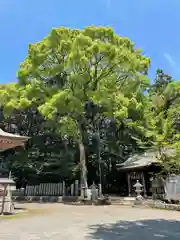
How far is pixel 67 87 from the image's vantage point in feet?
70.3

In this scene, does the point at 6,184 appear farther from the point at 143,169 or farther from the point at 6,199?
the point at 143,169

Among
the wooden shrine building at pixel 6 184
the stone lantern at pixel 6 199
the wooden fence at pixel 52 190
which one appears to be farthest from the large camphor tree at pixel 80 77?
the stone lantern at pixel 6 199

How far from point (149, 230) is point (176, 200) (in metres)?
7.98

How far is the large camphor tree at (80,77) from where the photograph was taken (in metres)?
19.0

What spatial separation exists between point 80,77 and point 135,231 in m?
13.3

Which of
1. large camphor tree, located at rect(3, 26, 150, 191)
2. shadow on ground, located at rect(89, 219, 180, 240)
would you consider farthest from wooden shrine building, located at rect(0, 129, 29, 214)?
large camphor tree, located at rect(3, 26, 150, 191)

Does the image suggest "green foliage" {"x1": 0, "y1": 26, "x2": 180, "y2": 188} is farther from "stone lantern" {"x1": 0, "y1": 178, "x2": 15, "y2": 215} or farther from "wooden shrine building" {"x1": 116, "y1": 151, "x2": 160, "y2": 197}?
"stone lantern" {"x1": 0, "y1": 178, "x2": 15, "y2": 215}

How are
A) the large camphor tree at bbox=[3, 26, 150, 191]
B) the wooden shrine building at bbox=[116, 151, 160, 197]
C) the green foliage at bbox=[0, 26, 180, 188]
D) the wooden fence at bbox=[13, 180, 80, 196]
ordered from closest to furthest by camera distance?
the large camphor tree at bbox=[3, 26, 150, 191] < the wooden shrine building at bbox=[116, 151, 160, 197] < the green foliage at bbox=[0, 26, 180, 188] < the wooden fence at bbox=[13, 180, 80, 196]

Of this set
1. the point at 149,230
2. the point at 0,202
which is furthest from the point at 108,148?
the point at 149,230

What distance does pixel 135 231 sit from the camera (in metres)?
7.16

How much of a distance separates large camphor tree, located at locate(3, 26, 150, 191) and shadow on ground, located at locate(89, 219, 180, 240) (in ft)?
37.3

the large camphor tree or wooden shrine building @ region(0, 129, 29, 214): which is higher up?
the large camphor tree

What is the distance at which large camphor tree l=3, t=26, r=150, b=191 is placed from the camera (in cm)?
1898

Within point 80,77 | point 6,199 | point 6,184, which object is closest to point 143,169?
point 80,77
